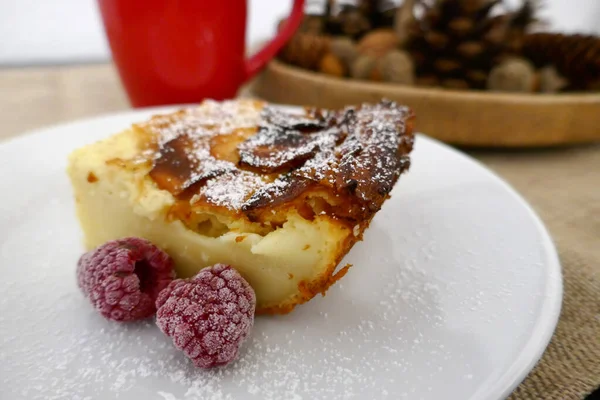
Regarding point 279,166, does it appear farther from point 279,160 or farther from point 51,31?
point 51,31

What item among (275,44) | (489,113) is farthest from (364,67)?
(489,113)

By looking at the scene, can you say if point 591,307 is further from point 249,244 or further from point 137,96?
point 137,96

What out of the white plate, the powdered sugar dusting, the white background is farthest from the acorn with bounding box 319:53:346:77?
the white background

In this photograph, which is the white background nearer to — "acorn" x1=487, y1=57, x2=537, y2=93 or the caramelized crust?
"acorn" x1=487, y1=57, x2=537, y2=93

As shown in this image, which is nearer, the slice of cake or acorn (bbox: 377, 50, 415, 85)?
the slice of cake

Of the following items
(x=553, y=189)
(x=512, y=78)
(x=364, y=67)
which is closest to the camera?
(x=553, y=189)

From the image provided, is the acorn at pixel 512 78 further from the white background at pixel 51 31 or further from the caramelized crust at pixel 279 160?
the white background at pixel 51 31

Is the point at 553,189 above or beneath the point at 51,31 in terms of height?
above

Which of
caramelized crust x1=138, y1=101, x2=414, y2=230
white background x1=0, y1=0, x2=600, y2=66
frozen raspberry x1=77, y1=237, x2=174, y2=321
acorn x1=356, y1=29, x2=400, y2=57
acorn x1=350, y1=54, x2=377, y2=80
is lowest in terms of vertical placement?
white background x1=0, y1=0, x2=600, y2=66
